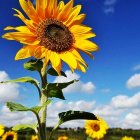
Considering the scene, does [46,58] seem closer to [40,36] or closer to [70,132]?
[40,36]

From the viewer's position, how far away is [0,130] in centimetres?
1048

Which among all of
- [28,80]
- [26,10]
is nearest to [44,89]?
[28,80]

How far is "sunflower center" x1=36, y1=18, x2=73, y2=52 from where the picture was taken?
4.75m

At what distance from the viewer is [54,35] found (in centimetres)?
490

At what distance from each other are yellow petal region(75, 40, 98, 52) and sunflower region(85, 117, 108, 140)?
7.03m

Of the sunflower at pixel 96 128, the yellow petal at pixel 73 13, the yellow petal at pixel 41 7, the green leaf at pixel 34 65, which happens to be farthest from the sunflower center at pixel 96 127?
the green leaf at pixel 34 65

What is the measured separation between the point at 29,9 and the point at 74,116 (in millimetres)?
1325

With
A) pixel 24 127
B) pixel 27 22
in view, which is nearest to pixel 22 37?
pixel 27 22

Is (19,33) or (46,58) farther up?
(19,33)

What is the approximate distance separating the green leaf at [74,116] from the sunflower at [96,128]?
23.4ft

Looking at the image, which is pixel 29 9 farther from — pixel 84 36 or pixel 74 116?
pixel 74 116

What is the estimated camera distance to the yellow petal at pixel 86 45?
15.9 feet

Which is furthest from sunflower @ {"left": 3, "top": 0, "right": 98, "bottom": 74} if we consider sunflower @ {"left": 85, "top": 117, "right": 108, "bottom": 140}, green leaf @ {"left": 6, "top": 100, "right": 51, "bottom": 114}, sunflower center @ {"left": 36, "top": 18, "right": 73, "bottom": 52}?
sunflower @ {"left": 85, "top": 117, "right": 108, "bottom": 140}

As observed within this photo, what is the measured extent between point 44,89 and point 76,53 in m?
0.66
